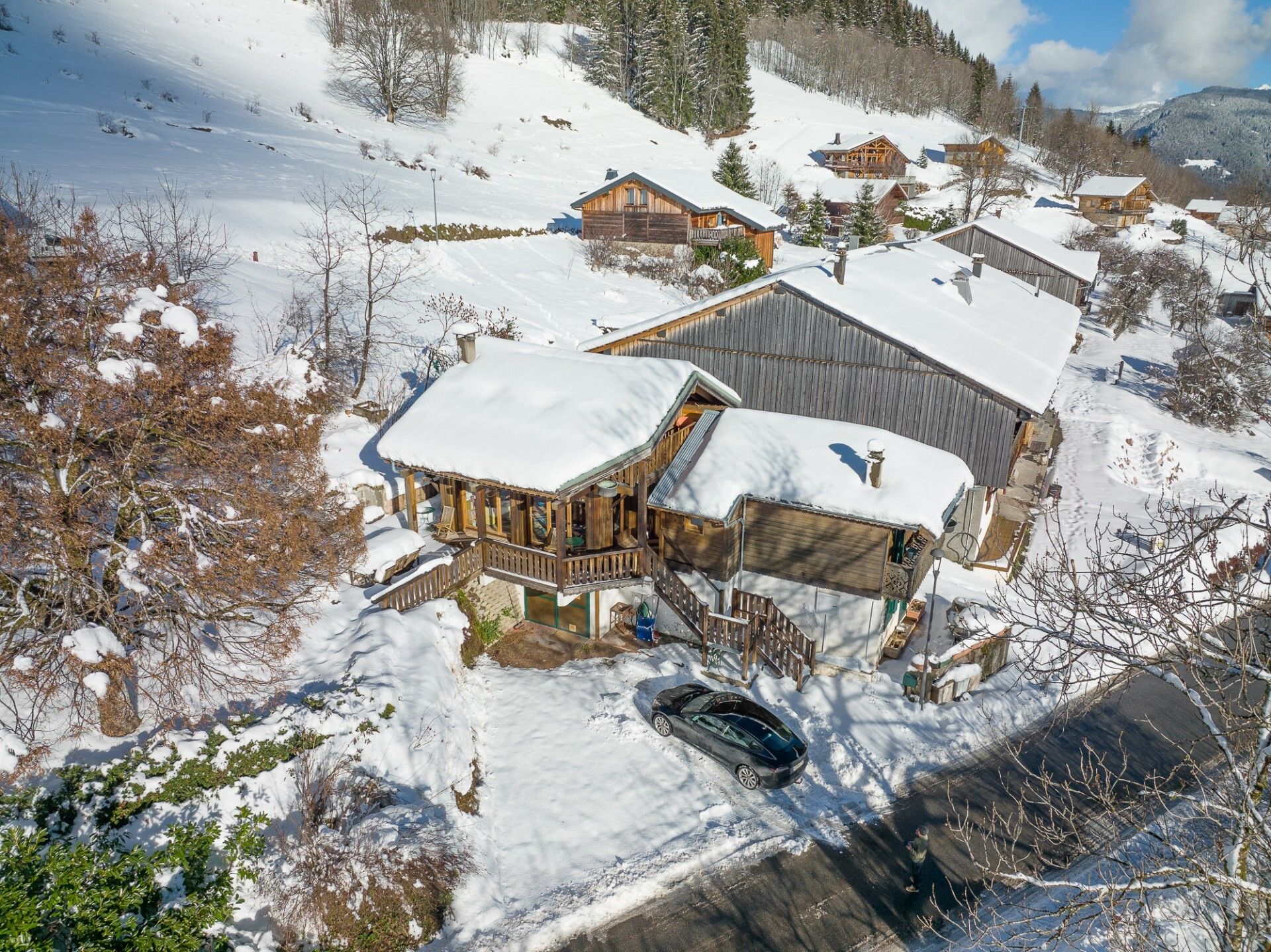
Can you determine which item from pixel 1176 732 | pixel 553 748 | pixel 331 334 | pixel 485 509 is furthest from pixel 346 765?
pixel 331 334

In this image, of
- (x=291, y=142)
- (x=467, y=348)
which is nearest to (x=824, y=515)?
(x=467, y=348)

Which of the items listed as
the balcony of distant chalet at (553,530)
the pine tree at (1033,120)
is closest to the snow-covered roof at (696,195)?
the balcony of distant chalet at (553,530)

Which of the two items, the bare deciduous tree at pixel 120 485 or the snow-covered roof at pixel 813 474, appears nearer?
the bare deciduous tree at pixel 120 485

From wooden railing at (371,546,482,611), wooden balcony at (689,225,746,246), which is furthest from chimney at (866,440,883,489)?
wooden balcony at (689,225,746,246)

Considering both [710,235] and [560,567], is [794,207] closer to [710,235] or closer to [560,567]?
[710,235]

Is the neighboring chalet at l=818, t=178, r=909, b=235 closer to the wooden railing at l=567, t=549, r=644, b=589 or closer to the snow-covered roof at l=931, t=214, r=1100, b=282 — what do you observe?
the snow-covered roof at l=931, t=214, r=1100, b=282

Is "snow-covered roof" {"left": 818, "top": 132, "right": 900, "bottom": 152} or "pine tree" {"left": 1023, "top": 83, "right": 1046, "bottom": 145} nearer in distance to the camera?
"snow-covered roof" {"left": 818, "top": 132, "right": 900, "bottom": 152}

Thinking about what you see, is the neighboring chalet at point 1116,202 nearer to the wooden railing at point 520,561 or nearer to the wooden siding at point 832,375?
the wooden siding at point 832,375
